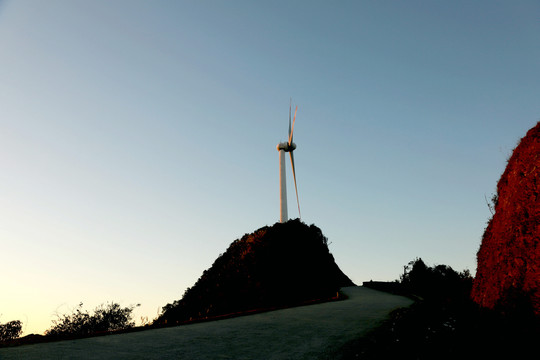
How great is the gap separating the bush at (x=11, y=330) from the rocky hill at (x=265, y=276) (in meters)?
14.2

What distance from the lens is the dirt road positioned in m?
7.98

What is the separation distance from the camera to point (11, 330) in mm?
35219

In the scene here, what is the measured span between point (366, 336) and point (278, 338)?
7.76 ft

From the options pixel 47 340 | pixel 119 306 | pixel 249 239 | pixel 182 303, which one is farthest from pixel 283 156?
pixel 47 340

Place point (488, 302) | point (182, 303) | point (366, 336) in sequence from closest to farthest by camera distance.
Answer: point (366, 336)
point (488, 302)
point (182, 303)

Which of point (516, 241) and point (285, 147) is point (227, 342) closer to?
point (516, 241)

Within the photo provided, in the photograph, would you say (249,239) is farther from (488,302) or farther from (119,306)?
(488,302)

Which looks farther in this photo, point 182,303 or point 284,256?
point 182,303

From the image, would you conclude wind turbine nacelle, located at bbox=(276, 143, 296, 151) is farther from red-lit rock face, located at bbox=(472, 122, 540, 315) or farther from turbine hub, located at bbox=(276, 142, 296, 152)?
red-lit rock face, located at bbox=(472, 122, 540, 315)

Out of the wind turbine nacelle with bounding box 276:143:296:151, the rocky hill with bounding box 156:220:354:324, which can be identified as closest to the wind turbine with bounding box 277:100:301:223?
the wind turbine nacelle with bounding box 276:143:296:151

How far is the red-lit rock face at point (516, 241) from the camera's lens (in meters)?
9.62

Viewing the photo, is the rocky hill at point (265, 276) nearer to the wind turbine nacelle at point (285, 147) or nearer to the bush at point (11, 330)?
the wind turbine nacelle at point (285, 147)

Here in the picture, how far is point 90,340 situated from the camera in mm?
9852

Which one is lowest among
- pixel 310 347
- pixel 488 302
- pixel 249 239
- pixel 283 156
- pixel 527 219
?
pixel 310 347
